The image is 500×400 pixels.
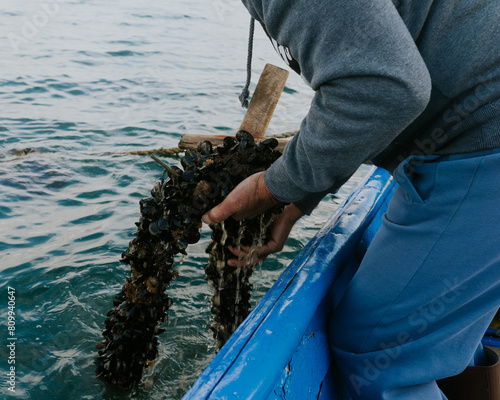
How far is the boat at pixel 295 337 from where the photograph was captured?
1312 millimetres

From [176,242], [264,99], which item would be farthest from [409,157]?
[264,99]

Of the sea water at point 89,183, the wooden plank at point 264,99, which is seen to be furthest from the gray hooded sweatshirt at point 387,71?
the sea water at point 89,183

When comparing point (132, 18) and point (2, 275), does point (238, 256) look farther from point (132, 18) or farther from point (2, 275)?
point (132, 18)

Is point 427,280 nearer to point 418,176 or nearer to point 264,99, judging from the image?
point 418,176

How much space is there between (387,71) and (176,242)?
132 cm

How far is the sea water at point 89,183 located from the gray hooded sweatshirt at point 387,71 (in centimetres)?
207

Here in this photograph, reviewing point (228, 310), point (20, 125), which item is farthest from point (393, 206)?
point (20, 125)

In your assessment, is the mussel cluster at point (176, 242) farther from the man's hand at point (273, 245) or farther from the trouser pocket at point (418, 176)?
the trouser pocket at point (418, 176)

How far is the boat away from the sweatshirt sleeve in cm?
58

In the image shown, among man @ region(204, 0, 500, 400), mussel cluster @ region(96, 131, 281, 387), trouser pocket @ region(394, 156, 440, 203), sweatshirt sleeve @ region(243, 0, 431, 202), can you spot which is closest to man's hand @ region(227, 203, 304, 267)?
mussel cluster @ region(96, 131, 281, 387)

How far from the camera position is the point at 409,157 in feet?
4.76

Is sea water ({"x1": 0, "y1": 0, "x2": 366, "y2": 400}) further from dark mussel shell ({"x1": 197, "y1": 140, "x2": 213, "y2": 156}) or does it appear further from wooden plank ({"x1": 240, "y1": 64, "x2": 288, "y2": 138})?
dark mussel shell ({"x1": 197, "y1": 140, "x2": 213, "y2": 156})

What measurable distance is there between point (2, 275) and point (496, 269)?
3472 mm

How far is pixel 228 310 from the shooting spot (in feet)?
8.74
